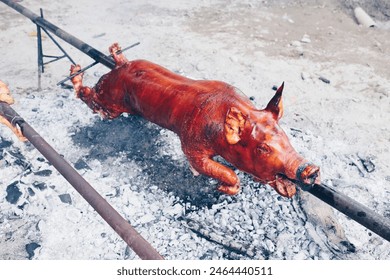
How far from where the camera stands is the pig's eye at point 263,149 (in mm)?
3539

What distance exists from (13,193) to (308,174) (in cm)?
411

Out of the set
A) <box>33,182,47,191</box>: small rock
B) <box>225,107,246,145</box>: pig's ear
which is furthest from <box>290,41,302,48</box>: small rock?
<box>33,182,47,191</box>: small rock

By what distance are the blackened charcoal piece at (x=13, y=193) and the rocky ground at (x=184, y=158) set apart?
0.05 feet

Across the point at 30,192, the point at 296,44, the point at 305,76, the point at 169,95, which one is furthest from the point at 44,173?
the point at 296,44

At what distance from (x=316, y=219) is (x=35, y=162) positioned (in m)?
4.33

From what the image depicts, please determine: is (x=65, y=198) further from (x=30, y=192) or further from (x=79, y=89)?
(x=79, y=89)

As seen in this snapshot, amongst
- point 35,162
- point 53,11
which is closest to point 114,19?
point 53,11

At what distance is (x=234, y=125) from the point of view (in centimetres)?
370

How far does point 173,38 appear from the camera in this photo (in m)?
9.92

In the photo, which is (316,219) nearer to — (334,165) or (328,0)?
(334,165)

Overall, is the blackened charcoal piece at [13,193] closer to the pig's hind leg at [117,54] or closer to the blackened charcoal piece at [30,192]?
the blackened charcoal piece at [30,192]

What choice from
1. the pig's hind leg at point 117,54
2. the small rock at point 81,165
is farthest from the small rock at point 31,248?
the pig's hind leg at point 117,54

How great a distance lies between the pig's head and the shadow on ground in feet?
4.24

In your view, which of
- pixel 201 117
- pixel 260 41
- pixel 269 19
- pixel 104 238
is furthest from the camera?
pixel 269 19
